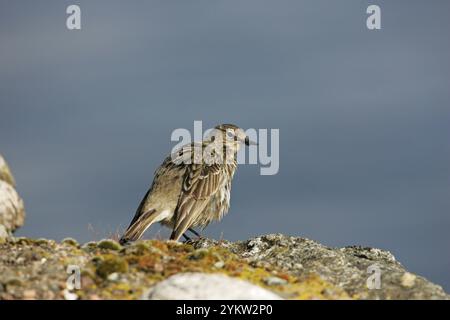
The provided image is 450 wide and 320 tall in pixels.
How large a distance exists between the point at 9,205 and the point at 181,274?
6.42 metres

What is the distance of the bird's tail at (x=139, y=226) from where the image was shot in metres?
16.1

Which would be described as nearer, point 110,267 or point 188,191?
point 110,267

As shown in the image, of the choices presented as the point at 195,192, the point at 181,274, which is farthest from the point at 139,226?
the point at 181,274

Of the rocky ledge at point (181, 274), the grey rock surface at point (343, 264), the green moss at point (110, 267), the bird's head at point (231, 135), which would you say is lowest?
the grey rock surface at point (343, 264)

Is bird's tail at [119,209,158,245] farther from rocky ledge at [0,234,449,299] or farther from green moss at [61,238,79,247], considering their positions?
green moss at [61,238,79,247]

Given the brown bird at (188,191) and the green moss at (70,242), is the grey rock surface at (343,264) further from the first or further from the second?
the green moss at (70,242)

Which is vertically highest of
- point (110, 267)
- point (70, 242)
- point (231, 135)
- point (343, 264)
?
point (231, 135)

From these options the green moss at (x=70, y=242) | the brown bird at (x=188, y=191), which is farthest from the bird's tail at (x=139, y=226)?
the green moss at (x=70, y=242)

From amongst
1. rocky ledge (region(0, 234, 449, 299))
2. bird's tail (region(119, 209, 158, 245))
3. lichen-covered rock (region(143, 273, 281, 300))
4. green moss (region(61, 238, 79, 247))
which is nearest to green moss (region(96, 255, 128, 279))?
rocky ledge (region(0, 234, 449, 299))

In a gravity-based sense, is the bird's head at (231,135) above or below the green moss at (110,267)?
above

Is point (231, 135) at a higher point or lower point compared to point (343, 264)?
higher

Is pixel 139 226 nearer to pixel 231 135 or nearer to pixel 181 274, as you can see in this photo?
pixel 231 135

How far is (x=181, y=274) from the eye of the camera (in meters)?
10.7
